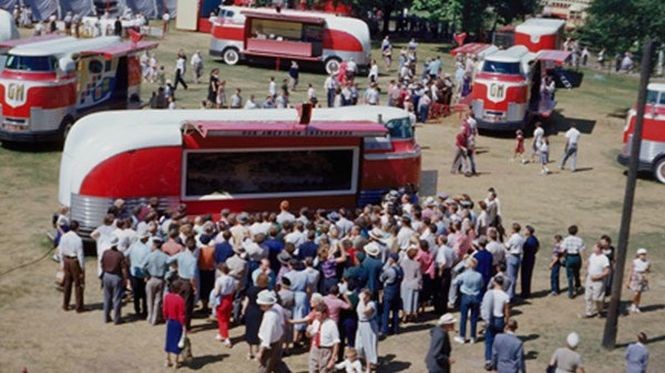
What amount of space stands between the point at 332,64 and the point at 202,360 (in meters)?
30.4

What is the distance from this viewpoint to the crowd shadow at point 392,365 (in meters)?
16.6

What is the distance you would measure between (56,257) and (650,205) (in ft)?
53.6

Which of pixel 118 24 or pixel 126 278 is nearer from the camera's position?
pixel 126 278

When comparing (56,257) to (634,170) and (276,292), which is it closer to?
(276,292)

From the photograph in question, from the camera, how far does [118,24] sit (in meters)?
47.7

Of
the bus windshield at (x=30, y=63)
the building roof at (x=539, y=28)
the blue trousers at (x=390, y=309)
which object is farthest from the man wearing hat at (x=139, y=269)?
the building roof at (x=539, y=28)

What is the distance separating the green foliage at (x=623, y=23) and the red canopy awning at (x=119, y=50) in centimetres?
1866

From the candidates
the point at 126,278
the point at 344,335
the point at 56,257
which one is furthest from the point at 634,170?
the point at 56,257

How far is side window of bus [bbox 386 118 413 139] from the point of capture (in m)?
24.2

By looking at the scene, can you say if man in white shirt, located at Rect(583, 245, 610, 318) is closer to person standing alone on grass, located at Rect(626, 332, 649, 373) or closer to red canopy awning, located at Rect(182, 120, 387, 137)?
person standing alone on grass, located at Rect(626, 332, 649, 373)

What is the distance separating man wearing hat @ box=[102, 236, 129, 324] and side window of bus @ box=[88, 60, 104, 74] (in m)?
14.2

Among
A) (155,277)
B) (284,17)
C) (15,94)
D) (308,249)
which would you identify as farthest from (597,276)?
(284,17)

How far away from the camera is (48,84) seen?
2877 cm

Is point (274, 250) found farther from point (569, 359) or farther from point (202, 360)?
point (569, 359)
